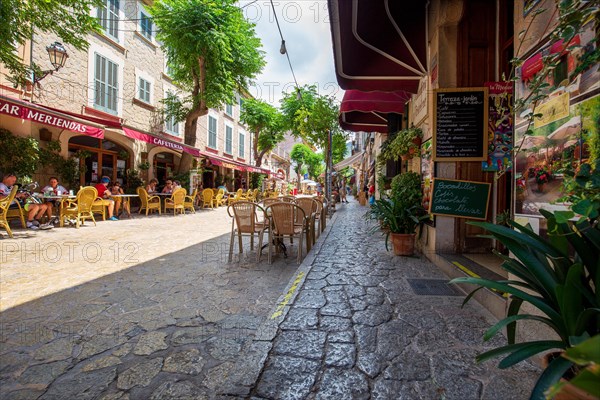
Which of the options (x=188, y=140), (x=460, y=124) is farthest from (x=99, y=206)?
(x=460, y=124)

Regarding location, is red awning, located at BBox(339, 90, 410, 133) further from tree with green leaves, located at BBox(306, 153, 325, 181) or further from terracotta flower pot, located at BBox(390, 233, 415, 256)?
tree with green leaves, located at BBox(306, 153, 325, 181)

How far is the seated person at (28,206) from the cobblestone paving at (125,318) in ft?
6.97

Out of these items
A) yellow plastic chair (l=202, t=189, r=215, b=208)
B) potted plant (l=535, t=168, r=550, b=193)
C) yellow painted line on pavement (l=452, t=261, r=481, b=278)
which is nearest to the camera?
potted plant (l=535, t=168, r=550, b=193)

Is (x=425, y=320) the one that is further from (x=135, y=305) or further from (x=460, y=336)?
(x=135, y=305)

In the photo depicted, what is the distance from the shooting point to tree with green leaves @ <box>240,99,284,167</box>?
22.4 metres

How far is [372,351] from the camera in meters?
1.97

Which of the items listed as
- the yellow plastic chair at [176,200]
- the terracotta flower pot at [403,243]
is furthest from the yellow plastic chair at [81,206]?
the terracotta flower pot at [403,243]

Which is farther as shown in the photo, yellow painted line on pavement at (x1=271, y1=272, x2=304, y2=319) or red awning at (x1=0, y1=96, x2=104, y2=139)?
red awning at (x1=0, y1=96, x2=104, y2=139)

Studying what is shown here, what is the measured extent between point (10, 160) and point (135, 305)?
8.10 metres

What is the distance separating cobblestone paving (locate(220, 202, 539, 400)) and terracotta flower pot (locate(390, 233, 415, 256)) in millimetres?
1312

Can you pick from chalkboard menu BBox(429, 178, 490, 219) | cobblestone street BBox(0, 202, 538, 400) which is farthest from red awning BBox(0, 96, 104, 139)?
chalkboard menu BBox(429, 178, 490, 219)

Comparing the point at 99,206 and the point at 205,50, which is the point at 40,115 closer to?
the point at 99,206

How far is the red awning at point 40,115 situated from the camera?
577cm

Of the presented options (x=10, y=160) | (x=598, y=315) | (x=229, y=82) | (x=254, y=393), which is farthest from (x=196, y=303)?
(x=229, y=82)
